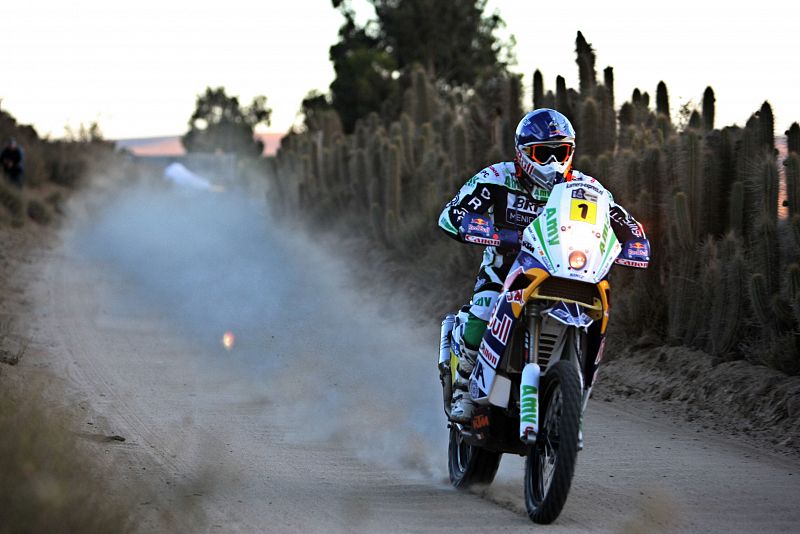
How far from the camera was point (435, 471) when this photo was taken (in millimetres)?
8391

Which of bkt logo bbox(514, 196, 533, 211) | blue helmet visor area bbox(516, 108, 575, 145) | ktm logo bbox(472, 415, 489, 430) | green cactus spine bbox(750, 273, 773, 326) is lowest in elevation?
ktm logo bbox(472, 415, 489, 430)

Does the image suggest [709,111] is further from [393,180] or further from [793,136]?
[393,180]

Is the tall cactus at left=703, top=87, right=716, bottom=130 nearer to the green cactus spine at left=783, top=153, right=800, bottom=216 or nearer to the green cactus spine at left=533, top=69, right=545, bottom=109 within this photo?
the green cactus spine at left=533, top=69, right=545, bottom=109

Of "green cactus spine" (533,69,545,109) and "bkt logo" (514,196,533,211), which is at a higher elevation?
"green cactus spine" (533,69,545,109)

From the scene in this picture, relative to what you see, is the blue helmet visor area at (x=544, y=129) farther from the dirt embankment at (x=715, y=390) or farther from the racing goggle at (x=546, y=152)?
the dirt embankment at (x=715, y=390)

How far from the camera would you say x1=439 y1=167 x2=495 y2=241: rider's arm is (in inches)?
283

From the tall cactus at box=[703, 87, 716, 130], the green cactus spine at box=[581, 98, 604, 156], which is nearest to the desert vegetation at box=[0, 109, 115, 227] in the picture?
the green cactus spine at box=[581, 98, 604, 156]

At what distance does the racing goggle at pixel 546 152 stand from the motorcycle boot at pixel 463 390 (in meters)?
1.18

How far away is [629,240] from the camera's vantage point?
280 inches

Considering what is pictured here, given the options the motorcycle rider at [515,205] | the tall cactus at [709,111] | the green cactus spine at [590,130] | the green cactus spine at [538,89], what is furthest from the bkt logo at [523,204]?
the green cactus spine at [538,89]

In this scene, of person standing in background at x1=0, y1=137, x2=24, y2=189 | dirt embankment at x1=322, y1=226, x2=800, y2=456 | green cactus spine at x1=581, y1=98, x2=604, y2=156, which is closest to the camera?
dirt embankment at x1=322, y1=226, x2=800, y2=456

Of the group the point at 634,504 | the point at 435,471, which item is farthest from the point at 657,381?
the point at 634,504

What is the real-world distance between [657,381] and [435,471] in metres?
3.56

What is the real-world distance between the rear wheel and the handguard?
1184 millimetres
